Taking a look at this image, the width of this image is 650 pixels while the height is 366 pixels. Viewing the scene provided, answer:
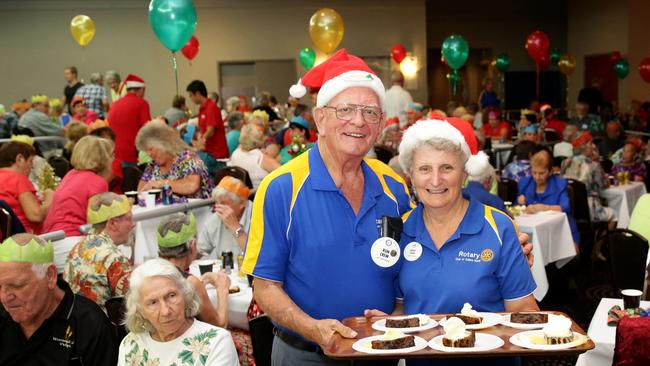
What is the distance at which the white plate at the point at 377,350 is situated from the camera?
1886 mm

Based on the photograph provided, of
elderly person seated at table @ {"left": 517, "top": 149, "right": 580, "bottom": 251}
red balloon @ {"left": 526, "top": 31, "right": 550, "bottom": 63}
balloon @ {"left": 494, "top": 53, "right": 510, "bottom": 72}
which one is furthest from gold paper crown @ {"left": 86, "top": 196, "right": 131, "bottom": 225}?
balloon @ {"left": 494, "top": 53, "right": 510, "bottom": 72}

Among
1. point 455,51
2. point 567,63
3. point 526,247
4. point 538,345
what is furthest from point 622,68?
point 538,345

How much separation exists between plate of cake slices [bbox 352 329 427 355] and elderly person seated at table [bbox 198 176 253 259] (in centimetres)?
275

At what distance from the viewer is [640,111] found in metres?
14.8

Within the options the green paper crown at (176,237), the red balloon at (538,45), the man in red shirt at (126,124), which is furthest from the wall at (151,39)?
the green paper crown at (176,237)

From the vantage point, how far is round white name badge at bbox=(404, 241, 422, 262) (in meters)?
2.31

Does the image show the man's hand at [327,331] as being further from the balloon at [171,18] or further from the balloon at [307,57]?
the balloon at [307,57]

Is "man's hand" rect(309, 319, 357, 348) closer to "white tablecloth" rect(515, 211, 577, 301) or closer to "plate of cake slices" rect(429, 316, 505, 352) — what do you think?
"plate of cake slices" rect(429, 316, 505, 352)

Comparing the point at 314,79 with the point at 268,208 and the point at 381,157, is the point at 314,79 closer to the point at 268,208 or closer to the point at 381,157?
the point at 268,208

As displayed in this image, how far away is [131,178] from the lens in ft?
25.4

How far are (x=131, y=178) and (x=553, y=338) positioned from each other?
6.37 m

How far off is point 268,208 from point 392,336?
55cm

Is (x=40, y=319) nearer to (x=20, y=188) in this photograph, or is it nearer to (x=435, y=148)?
(x=435, y=148)

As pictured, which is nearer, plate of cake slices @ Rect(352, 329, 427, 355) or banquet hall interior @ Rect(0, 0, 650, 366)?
plate of cake slices @ Rect(352, 329, 427, 355)
